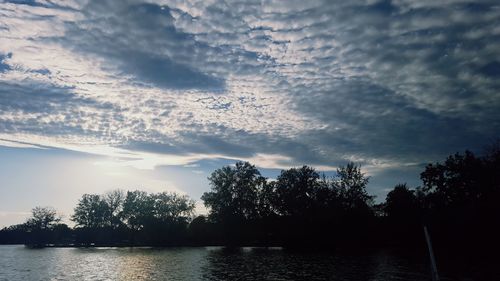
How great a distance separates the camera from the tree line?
82625 millimetres

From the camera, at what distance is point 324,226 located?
108062mm

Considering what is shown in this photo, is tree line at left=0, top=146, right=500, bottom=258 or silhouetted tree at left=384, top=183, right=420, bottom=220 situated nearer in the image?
tree line at left=0, top=146, right=500, bottom=258

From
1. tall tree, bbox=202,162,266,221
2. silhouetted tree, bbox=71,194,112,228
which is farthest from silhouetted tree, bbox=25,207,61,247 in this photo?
tall tree, bbox=202,162,266,221

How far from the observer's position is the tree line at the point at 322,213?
82625 millimetres

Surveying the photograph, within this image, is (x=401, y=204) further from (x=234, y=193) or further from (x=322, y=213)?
(x=234, y=193)

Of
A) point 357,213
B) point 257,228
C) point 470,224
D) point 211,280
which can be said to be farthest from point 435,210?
point 211,280

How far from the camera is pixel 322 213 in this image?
110188mm

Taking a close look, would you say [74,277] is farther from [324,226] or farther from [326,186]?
[326,186]

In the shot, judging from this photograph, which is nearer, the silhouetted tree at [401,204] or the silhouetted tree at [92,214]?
the silhouetted tree at [401,204]

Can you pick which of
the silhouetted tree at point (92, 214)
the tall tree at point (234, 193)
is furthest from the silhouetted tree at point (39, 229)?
the tall tree at point (234, 193)

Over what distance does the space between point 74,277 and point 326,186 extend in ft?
305

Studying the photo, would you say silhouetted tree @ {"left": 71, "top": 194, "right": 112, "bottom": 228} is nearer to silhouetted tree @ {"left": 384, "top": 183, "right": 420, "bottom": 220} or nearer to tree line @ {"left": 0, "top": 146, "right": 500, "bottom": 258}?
tree line @ {"left": 0, "top": 146, "right": 500, "bottom": 258}

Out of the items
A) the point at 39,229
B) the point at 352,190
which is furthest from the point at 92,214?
the point at 352,190

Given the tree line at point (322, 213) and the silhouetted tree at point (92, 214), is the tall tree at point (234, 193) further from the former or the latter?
the silhouetted tree at point (92, 214)
